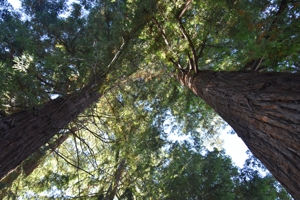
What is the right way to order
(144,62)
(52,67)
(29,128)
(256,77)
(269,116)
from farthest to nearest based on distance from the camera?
(144,62)
(52,67)
(29,128)
(256,77)
(269,116)

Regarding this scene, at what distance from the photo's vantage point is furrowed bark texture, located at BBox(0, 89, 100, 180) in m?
2.68

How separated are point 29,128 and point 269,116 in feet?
10.1

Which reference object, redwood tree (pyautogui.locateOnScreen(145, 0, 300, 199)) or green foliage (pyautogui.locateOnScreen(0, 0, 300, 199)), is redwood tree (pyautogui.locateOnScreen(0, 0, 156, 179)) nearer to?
green foliage (pyautogui.locateOnScreen(0, 0, 300, 199))

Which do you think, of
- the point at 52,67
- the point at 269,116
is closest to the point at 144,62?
the point at 52,67

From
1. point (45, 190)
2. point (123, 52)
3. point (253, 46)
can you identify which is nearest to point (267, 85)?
point (253, 46)

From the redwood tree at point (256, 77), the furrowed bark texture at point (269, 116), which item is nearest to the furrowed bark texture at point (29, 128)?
the redwood tree at point (256, 77)

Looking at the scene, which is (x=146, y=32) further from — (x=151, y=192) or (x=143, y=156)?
(x=151, y=192)

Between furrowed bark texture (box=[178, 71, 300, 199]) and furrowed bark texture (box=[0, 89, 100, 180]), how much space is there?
272 cm

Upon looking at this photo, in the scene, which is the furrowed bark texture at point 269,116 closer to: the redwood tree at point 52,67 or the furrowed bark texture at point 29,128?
the redwood tree at point 52,67

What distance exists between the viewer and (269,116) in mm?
1871

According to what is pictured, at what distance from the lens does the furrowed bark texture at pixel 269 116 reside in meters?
1.59

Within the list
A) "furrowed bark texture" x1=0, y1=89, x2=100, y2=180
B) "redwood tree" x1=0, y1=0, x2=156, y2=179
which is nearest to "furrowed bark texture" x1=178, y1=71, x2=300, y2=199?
"redwood tree" x1=0, y1=0, x2=156, y2=179

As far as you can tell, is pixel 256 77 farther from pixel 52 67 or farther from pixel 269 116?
pixel 52 67

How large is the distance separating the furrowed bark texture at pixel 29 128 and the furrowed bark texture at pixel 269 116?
2.72m
